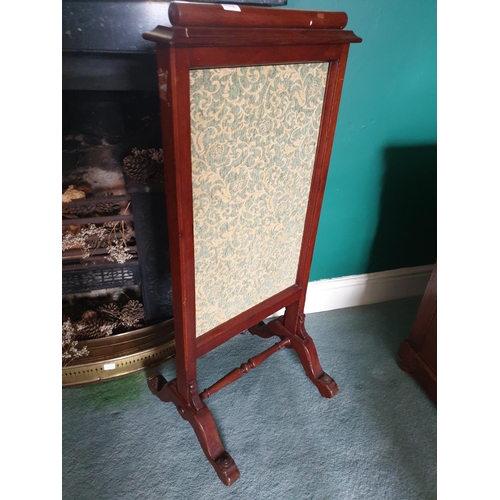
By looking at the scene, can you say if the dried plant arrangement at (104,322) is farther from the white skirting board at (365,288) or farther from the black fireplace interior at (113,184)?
Answer: the white skirting board at (365,288)

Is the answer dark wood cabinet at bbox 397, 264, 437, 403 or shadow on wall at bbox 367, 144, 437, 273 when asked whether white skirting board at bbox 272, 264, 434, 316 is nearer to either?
shadow on wall at bbox 367, 144, 437, 273

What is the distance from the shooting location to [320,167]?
1.09 m

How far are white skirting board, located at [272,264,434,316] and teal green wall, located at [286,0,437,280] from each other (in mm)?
31

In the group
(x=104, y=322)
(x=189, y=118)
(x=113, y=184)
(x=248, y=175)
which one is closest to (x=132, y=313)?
(x=104, y=322)

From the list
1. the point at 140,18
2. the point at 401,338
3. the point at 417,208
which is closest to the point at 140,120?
the point at 140,18

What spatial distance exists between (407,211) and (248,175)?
0.95 meters

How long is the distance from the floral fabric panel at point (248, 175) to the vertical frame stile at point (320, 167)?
0.07 feet

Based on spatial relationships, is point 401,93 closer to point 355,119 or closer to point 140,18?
point 355,119

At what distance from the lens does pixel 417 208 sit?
1674 millimetres

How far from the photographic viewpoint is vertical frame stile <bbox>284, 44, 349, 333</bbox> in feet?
3.19

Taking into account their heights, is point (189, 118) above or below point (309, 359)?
above

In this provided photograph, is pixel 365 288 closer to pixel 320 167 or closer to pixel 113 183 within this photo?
pixel 320 167

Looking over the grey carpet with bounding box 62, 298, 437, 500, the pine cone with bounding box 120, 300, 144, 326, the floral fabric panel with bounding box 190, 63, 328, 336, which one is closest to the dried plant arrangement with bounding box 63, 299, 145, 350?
the pine cone with bounding box 120, 300, 144, 326
